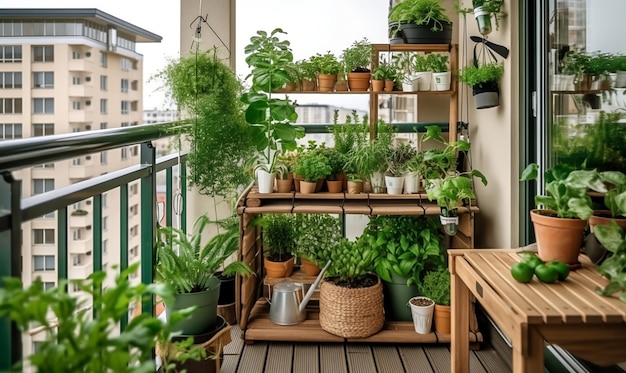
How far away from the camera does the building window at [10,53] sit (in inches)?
127

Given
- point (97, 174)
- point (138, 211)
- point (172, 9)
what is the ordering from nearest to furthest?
point (97, 174), point (138, 211), point (172, 9)

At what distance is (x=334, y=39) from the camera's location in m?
3.85

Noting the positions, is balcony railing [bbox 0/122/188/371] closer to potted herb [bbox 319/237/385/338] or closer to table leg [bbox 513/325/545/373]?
potted herb [bbox 319/237/385/338]

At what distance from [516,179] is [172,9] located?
2.40 metres

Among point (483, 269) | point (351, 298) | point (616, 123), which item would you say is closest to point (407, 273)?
point (351, 298)

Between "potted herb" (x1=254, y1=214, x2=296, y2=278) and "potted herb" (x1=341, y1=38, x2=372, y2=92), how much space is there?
0.90 m

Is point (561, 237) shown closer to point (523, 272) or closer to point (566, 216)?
point (566, 216)

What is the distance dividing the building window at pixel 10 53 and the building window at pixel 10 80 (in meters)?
0.24

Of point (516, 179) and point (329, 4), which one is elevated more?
point (329, 4)

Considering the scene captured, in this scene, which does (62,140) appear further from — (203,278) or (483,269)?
(483,269)

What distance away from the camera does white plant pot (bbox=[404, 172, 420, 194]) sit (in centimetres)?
314

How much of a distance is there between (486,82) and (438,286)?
3.61 ft

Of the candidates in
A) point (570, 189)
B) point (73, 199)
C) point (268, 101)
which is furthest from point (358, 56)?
point (73, 199)

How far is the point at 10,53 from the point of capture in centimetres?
329
